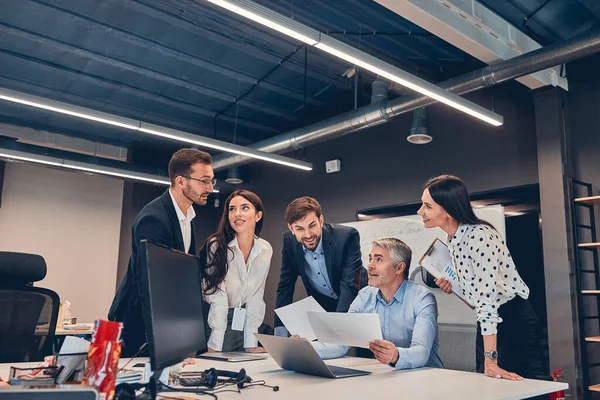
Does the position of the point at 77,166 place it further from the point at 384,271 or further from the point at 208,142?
the point at 384,271

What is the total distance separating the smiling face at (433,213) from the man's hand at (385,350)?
54 centimetres

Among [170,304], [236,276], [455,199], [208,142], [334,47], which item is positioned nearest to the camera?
[170,304]

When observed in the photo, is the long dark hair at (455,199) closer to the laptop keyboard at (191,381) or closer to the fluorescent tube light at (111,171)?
the laptop keyboard at (191,381)

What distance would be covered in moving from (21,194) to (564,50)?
22.0 feet

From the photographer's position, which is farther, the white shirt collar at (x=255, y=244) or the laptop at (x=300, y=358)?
the white shirt collar at (x=255, y=244)

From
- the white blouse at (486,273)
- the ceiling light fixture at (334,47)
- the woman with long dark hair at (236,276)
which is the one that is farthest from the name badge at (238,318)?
the ceiling light fixture at (334,47)

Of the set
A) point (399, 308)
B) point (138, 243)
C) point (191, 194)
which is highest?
point (191, 194)

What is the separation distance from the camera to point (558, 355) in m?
4.32

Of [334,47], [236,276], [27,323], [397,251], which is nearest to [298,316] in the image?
[236,276]

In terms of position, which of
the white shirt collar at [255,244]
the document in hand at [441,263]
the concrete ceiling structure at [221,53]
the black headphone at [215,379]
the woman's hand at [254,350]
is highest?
the concrete ceiling structure at [221,53]

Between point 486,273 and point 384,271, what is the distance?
46 centimetres

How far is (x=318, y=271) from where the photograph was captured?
121 inches

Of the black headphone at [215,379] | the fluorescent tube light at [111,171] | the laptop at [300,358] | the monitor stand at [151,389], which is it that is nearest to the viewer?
the monitor stand at [151,389]

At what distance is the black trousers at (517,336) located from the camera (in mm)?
2045
